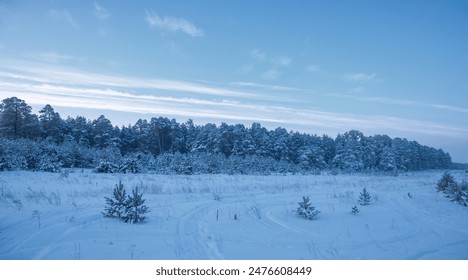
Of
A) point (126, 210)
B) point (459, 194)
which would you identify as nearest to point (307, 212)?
point (126, 210)

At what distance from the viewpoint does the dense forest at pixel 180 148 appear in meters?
28.9

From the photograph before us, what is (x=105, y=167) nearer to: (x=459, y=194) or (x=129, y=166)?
(x=129, y=166)

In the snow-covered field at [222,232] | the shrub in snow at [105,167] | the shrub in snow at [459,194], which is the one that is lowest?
the shrub in snow at [105,167]

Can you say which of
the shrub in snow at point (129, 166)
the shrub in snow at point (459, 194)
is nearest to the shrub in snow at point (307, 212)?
the shrub in snow at point (459, 194)

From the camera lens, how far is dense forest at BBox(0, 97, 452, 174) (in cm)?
2893

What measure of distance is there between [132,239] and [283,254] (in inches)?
144

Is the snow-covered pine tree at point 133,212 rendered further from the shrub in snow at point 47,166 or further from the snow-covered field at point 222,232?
the shrub in snow at point 47,166

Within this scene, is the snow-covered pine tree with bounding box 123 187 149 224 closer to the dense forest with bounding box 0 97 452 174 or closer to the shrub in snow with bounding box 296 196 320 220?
the shrub in snow with bounding box 296 196 320 220

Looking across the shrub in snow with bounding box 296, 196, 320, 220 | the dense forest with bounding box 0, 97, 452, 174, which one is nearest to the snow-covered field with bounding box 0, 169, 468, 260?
the shrub in snow with bounding box 296, 196, 320, 220

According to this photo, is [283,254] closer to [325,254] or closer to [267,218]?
[325,254]

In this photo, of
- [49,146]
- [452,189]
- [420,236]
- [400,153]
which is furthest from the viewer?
[400,153]

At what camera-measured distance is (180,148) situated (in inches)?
2400

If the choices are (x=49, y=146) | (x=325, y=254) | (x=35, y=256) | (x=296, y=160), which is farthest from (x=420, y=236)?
(x=296, y=160)

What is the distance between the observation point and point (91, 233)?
7.22 m
